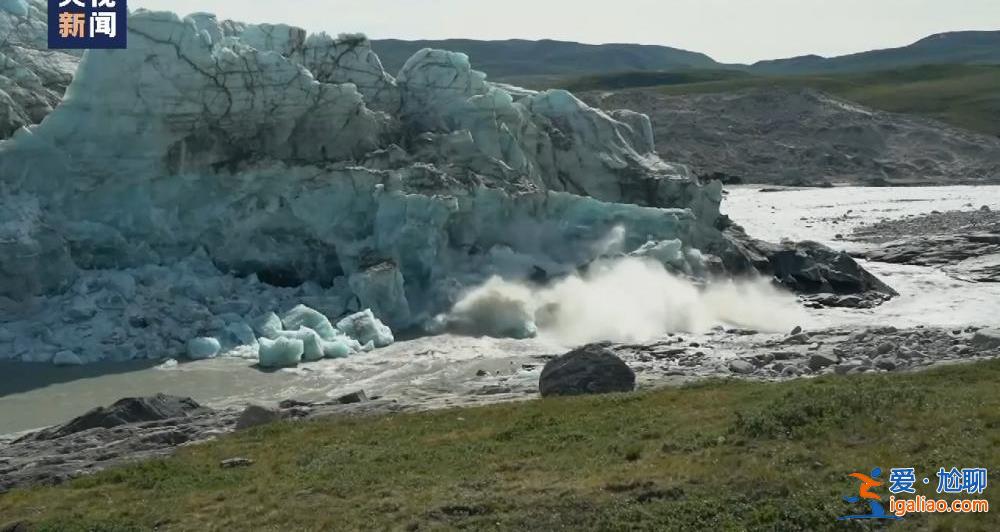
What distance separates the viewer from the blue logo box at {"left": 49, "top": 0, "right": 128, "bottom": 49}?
122 feet

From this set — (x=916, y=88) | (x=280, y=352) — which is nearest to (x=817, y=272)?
(x=280, y=352)

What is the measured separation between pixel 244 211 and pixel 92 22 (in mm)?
8095

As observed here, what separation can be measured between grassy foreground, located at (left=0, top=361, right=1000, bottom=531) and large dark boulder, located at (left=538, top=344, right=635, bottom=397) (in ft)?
10.8

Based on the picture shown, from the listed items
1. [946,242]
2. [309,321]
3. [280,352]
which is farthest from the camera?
[946,242]

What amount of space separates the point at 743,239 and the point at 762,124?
79.4m

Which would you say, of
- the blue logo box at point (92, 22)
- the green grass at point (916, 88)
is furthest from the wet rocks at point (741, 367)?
the green grass at point (916, 88)

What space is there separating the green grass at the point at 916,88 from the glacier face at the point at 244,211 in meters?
104

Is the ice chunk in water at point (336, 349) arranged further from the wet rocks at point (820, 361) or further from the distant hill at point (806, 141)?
the distant hill at point (806, 141)

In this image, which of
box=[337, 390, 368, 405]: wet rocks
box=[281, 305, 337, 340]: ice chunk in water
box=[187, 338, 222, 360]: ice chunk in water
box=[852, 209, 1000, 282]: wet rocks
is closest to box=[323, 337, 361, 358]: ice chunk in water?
box=[281, 305, 337, 340]: ice chunk in water

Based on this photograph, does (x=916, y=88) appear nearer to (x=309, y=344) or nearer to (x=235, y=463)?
(x=309, y=344)

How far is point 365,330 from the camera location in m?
34.2

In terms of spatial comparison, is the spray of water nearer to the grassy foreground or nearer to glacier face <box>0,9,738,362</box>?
glacier face <box>0,9,738,362</box>

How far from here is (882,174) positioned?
107 metres

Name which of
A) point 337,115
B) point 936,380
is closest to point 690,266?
point 337,115
